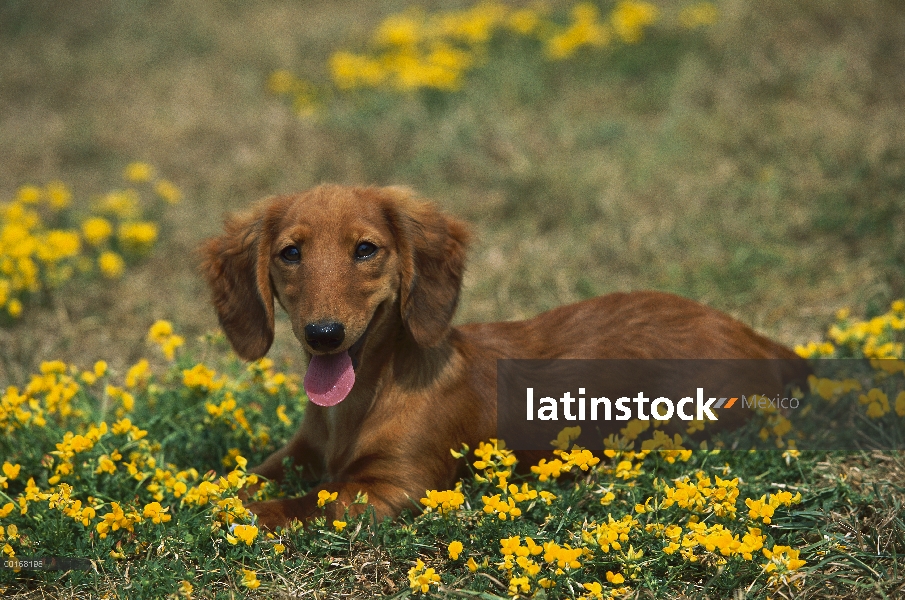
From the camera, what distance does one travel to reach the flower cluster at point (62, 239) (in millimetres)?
4566

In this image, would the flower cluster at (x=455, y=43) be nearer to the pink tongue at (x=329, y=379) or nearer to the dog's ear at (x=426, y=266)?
the dog's ear at (x=426, y=266)

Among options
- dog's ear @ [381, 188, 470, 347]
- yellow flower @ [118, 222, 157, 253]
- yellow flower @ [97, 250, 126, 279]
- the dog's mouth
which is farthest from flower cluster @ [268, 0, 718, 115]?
the dog's mouth

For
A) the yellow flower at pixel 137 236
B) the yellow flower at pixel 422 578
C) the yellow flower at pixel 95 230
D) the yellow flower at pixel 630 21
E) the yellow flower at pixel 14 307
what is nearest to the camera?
the yellow flower at pixel 422 578

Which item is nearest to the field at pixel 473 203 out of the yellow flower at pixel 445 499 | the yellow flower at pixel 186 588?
the yellow flower at pixel 186 588

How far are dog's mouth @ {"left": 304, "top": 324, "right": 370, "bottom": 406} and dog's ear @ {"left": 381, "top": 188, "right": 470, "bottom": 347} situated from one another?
0.20m

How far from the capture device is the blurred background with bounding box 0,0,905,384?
192 inches

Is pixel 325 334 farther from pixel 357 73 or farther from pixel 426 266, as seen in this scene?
pixel 357 73

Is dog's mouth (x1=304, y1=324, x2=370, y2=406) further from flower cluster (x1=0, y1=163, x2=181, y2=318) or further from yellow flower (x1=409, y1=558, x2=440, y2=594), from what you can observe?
flower cluster (x1=0, y1=163, x2=181, y2=318)

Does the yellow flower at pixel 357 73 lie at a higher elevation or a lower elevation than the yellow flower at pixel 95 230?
higher

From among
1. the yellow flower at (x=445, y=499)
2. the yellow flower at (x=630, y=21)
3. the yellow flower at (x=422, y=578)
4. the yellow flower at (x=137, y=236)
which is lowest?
the yellow flower at (x=422, y=578)

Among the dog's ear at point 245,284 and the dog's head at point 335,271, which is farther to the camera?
the dog's ear at point 245,284

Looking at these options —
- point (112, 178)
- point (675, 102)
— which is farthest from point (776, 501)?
point (112, 178)

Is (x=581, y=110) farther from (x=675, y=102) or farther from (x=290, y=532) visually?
(x=290, y=532)

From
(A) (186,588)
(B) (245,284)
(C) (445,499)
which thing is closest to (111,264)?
(B) (245,284)
